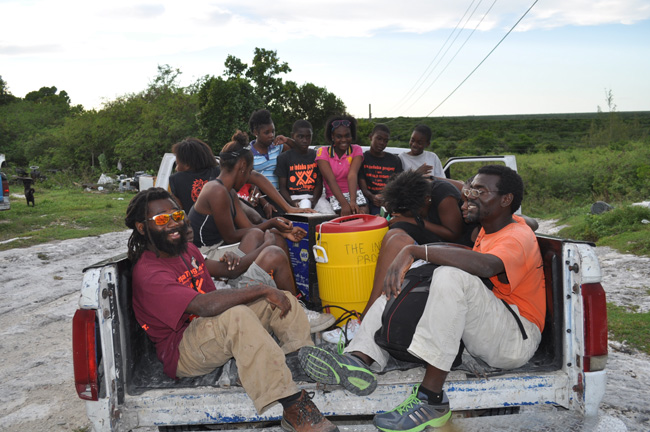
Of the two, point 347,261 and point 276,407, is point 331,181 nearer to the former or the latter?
point 347,261

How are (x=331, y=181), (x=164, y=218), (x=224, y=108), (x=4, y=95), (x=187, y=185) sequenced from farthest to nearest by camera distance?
(x=4, y=95), (x=224, y=108), (x=331, y=181), (x=187, y=185), (x=164, y=218)

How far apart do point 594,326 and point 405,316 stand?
85 centimetres

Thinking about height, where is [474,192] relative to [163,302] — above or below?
above

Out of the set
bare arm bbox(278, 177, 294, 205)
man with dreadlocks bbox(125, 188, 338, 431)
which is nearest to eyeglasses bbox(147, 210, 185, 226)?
man with dreadlocks bbox(125, 188, 338, 431)

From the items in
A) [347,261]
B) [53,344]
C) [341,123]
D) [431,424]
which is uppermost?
[341,123]

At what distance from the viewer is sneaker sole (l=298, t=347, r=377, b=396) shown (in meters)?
2.37

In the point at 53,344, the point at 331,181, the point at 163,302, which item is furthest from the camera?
the point at 53,344

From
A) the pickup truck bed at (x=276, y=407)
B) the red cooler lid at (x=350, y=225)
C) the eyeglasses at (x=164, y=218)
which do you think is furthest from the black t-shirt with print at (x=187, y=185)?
the pickup truck bed at (x=276, y=407)

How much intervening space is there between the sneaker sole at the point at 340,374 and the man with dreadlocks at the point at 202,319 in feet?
0.35

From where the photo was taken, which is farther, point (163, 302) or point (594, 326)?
point (163, 302)

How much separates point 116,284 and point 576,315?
6.89 feet

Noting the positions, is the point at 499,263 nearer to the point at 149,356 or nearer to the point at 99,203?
the point at 149,356

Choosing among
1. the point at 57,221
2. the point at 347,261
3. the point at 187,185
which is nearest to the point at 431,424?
the point at 347,261

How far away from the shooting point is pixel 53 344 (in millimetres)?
5086
